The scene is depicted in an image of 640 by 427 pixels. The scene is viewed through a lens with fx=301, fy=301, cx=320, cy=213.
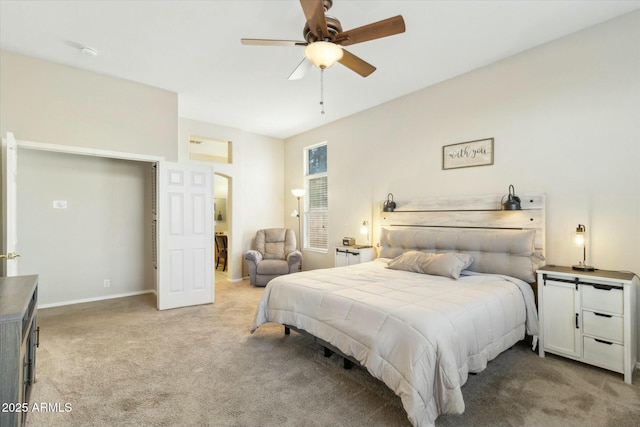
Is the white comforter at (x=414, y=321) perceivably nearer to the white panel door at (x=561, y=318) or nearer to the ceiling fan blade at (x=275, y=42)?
the white panel door at (x=561, y=318)

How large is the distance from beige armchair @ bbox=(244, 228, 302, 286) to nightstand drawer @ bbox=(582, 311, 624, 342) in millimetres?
4140

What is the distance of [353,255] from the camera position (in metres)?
4.70

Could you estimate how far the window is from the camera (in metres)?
5.98

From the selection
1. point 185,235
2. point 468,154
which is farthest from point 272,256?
point 468,154

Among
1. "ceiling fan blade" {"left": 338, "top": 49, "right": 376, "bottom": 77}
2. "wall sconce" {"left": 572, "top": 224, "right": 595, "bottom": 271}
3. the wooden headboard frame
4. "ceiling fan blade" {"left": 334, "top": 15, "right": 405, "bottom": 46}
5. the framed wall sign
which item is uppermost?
"ceiling fan blade" {"left": 334, "top": 15, "right": 405, "bottom": 46}

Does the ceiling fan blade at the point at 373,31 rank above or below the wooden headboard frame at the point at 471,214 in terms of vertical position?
above

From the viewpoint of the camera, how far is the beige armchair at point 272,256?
5.54m

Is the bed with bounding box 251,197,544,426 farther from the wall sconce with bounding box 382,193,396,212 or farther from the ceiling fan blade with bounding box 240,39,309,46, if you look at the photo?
the ceiling fan blade with bounding box 240,39,309,46

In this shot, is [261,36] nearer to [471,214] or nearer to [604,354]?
[471,214]

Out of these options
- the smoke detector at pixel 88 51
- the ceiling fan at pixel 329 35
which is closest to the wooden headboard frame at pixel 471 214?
the ceiling fan at pixel 329 35

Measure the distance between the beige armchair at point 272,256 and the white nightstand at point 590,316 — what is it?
12.7ft

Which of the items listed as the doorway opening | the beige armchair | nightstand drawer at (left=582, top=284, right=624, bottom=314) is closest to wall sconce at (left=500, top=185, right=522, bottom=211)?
nightstand drawer at (left=582, top=284, right=624, bottom=314)

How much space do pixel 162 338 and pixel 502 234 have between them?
3.84m

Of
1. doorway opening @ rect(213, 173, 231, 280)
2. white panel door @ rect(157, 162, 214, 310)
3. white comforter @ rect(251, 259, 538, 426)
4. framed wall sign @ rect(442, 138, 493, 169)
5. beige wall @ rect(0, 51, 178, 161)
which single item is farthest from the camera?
doorway opening @ rect(213, 173, 231, 280)
